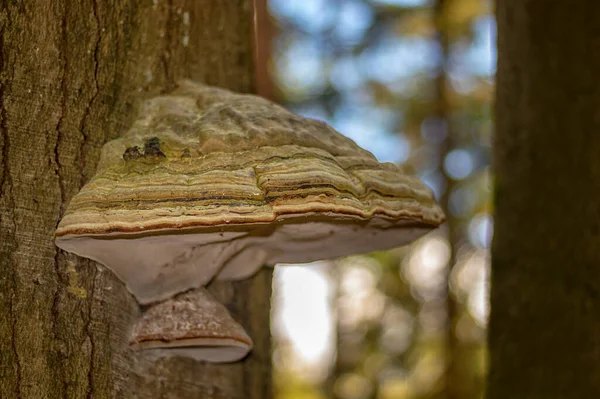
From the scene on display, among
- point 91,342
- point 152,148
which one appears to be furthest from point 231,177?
point 91,342

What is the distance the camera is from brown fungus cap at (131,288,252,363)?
1.84 m

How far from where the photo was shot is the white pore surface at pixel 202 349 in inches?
73.2

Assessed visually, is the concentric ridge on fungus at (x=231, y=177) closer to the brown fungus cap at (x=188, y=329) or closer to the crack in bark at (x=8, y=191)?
the crack in bark at (x=8, y=191)

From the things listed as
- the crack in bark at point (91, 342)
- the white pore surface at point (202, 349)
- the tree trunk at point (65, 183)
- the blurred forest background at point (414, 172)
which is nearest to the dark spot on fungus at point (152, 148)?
the tree trunk at point (65, 183)

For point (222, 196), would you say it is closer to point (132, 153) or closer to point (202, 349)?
point (132, 153)

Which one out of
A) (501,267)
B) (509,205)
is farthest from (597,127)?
(501,267)

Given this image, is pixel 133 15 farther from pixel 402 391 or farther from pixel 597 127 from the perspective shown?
Result: pixel 402 391

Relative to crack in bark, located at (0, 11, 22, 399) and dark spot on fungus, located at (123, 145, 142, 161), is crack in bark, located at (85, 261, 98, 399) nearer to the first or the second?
crack in bark, located at (0, 11, 22, 399)

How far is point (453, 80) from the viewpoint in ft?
41.8

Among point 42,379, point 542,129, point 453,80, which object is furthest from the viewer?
point 453,80

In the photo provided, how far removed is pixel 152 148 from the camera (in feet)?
5.70

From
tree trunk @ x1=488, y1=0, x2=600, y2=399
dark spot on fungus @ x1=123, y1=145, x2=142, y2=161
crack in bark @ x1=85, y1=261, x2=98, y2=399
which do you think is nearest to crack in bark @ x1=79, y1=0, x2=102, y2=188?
dark spot on fungus @ x1=123, y1=145, x2=142, y2=161

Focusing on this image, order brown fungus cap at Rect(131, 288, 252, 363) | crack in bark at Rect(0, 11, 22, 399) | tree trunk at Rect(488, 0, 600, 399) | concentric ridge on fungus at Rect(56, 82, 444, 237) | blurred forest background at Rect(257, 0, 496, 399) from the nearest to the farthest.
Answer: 1. concentric ridge on fungus at Rect(56, 82, 444, 237)
2. crack in bark at Rect(0, 11, 22, 399)
3. brown fungus cap at Rect(131, 288, 252, 363)
4. tree trunk at Rect(488, 0, 600, 399)
5. blurred forest background at Rect(257, 0, 496, 399)

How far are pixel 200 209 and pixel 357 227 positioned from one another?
68 centimetres
